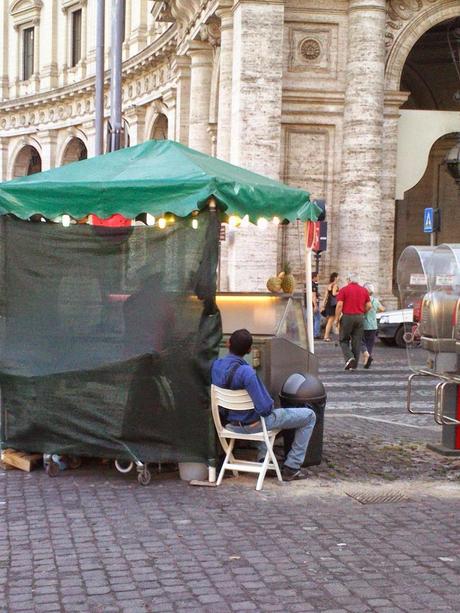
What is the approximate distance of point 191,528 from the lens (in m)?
6.81

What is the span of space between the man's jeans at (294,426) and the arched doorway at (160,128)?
30359 millimetres

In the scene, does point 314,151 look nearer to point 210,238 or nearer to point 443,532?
point 210,238

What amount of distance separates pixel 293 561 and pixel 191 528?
93 cm

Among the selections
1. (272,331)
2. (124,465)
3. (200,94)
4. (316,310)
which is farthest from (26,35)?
(124,465)

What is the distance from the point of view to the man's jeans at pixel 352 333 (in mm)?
17125

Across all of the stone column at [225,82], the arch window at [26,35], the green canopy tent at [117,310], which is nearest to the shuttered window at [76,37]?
the arch window at [26,35]

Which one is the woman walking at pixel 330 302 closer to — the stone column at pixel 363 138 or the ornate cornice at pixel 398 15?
the stone column at pixel 363 138

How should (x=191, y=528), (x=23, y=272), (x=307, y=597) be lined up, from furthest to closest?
(x=23, y=272), (x=191, y=528), (x=307, y=597)

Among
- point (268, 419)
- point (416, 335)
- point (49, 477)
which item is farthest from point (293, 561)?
point (416, 335)

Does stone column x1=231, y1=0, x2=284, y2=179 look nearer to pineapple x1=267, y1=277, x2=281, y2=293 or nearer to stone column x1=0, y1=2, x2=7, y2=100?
pineapple x1=267, y1=277, x2=281, y2=293

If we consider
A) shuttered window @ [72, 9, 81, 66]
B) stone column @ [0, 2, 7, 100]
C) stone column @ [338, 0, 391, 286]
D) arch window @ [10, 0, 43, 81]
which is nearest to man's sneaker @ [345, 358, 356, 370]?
stone column @ [338, 0, 391, 286]

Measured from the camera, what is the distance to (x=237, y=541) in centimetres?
651

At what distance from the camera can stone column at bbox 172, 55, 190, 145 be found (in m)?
32.1

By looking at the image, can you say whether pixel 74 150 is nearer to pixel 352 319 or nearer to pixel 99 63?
pixel 99 63
